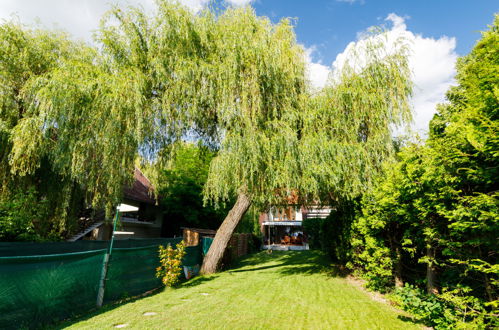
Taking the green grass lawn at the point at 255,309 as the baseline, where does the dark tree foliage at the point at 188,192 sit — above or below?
above

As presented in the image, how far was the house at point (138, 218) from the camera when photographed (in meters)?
15.7

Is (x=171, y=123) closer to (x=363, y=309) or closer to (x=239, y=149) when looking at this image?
(x=239, y=149)

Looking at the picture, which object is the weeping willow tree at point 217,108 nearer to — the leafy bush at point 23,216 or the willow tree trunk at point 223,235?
the leafy bush at point 23,216

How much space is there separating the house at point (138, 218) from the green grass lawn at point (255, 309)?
30.4 feet

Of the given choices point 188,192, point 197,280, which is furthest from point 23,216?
point 188,192

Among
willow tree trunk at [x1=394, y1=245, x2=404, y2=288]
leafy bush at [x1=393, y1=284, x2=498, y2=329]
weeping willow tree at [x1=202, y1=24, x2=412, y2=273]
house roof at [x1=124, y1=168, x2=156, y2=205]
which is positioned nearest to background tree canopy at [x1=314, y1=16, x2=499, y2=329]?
leafy bush at [x1=393, y1=284, x2=498, y2=329]

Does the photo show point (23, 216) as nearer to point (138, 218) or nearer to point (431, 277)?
point (431, 277)

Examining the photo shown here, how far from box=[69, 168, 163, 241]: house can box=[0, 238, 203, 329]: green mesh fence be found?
7.50m

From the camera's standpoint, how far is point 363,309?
5.93 metres

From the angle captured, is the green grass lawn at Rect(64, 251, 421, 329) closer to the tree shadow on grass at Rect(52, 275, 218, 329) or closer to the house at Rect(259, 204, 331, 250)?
the tree shadow on grass at Rect(52, 275, 218, 329)

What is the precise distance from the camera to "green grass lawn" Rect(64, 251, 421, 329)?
498 centimetres

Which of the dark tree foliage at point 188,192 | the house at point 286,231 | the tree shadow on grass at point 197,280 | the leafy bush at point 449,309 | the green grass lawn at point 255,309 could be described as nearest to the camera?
the leafy bush at point 449,309

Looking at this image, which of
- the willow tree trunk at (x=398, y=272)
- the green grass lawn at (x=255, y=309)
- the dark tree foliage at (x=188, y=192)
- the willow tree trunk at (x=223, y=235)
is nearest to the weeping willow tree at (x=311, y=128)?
the willow tree trunk at (x=398, y=272)

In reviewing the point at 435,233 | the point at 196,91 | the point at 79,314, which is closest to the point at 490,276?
the point at 435,233
